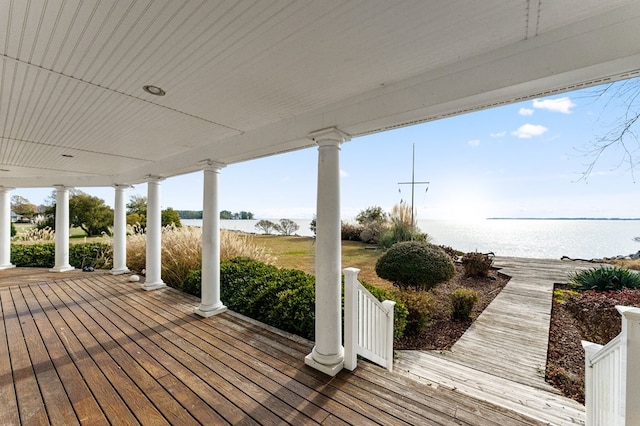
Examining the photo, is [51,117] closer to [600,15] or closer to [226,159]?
[226,159]

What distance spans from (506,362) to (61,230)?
973cm

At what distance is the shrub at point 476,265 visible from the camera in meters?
7.48

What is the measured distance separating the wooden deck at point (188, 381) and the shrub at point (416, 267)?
3.07m

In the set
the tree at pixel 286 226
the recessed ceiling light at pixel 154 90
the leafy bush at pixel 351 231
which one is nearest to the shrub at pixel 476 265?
the leafy bush at pixel 351 231

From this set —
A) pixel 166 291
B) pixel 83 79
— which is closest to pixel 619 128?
pixel 83 79

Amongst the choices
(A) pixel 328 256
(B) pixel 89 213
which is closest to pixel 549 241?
(A) pixel 328 256

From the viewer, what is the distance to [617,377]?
1670 mm

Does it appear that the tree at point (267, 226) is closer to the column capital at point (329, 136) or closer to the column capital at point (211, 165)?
the column capital at point (211, 165)

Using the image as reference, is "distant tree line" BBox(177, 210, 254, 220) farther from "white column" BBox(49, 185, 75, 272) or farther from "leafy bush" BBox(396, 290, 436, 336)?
"leafy bush" BBox(396, 290, 436, 336)

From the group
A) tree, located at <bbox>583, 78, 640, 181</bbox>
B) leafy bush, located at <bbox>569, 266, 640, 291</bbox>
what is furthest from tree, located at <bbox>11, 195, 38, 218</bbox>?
leafy bush, located at <bbox>569, 266, 640, 291</bbox>

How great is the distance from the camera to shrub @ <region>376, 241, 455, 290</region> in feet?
17.8

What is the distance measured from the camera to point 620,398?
1.61 meters

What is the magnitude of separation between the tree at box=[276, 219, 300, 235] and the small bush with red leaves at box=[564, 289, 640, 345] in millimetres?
13550

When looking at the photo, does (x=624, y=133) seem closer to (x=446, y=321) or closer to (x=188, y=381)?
(x=446, y=321)
